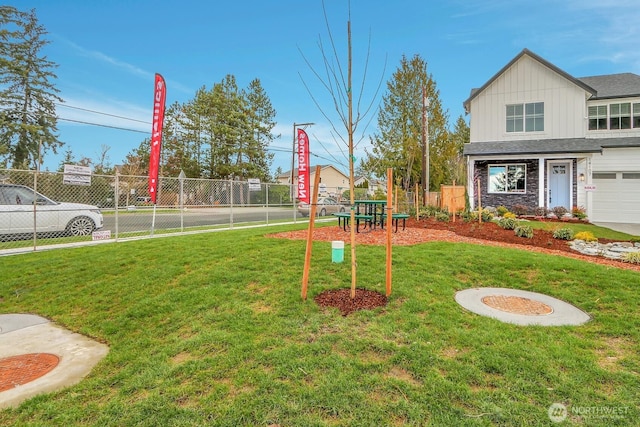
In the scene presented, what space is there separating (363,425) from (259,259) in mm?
3962

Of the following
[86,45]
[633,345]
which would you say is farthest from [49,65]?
[633,345]

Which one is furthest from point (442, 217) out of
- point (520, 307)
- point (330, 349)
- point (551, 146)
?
point (330, 349)

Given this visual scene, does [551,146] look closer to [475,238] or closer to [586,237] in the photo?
[586,237]

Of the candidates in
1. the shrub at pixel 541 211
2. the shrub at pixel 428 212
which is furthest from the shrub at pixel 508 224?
the shrub at pixel 541 211

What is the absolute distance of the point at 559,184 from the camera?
15.9 meters

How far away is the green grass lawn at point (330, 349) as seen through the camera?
2236mm

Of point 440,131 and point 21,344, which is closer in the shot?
point 21,344

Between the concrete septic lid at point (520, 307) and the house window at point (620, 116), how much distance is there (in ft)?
59.3

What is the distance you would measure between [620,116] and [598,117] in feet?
3.06

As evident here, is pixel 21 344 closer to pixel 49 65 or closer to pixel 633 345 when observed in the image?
pixel 633 345

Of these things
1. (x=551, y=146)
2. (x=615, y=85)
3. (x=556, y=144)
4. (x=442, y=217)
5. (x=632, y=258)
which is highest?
(x=615, y=85)

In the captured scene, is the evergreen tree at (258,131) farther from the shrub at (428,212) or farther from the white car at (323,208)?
the shrub at (428,212)

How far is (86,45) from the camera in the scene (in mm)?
20312

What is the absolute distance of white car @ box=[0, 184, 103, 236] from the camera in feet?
27.7
